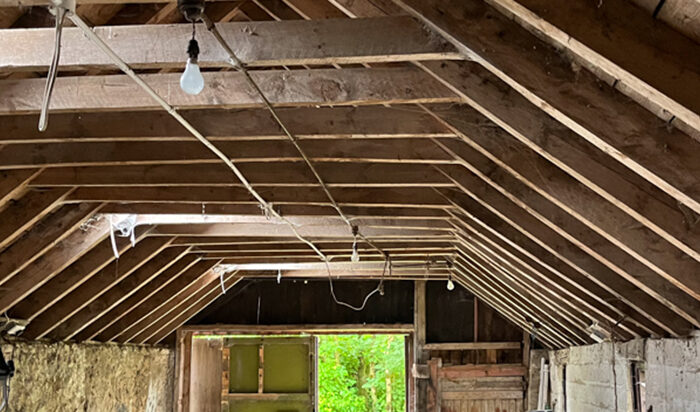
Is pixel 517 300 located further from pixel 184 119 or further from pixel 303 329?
pixel 184 119

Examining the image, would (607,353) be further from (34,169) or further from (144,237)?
(34,169)

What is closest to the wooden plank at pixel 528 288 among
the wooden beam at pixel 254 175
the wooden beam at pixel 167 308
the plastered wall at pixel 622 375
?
the plastered wall at pixel 622 375

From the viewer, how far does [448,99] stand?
3.35 m

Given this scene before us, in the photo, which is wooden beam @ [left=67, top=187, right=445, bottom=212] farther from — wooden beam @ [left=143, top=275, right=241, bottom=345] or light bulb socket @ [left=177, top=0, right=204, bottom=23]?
wooden beam @ [left=143, top=275, right=241, bottom=345]

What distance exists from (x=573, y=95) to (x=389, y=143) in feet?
5.34

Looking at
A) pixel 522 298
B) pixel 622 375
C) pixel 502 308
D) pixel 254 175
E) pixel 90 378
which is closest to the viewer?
pixel 254 175

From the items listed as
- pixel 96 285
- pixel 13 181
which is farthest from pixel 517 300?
pixel 13 181

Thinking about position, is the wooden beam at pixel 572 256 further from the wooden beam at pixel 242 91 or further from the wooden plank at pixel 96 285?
the wooden plank at pixel 96 285

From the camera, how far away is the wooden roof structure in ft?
8.86

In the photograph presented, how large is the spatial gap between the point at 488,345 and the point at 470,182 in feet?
20.3

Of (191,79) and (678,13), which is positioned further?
(191,79)

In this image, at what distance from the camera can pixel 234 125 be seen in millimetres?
3920

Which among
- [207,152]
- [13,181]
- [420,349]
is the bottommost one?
[420,349]

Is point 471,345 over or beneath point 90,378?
over
